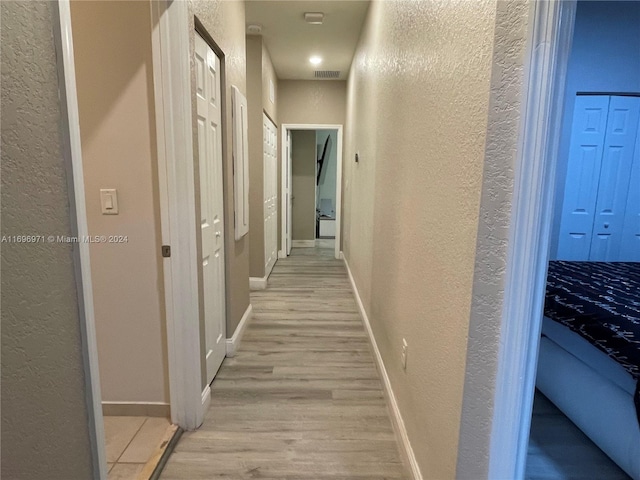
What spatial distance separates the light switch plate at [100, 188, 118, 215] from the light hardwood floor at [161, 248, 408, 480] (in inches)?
46.1

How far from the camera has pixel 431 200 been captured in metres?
1.30

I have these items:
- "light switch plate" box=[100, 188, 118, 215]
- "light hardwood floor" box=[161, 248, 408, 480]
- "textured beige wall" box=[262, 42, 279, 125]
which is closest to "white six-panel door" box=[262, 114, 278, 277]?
"textured beige wall" box=[262, 42, 279, 125]

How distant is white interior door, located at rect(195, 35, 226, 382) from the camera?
185 centimetres

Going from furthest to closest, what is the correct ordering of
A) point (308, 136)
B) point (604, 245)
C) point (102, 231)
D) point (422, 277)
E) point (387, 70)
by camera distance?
point (308, 136)
point (604, 245)
point (387, 70)
point (102, 231)
point (422, 277)

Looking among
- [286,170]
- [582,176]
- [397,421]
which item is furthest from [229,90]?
[582,176]

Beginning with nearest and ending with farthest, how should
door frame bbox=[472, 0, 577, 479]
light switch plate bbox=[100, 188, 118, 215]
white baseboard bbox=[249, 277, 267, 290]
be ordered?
1. door frame bbox=[472, 0, 577, 479]
2. light switch plate bbox=[100, 188, 118, 215]
3. white baseboard bbox=[249, 277, 267, 290]

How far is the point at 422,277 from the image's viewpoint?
140 cm

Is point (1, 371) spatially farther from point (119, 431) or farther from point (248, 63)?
point (248, 63)

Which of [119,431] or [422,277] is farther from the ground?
[422,277]

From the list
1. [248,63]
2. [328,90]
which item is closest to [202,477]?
[248,63]

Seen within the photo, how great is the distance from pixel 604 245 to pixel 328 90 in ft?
13.4

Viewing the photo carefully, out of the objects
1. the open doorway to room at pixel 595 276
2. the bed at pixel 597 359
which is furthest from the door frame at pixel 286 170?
the bed at pixel 597 359

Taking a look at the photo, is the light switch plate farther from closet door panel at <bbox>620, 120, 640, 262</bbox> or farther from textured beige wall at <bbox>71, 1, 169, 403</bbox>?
closet door panel at <bbox>620, 120, 640, 262</bbox>

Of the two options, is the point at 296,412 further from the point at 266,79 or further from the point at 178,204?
the point at 266,79
